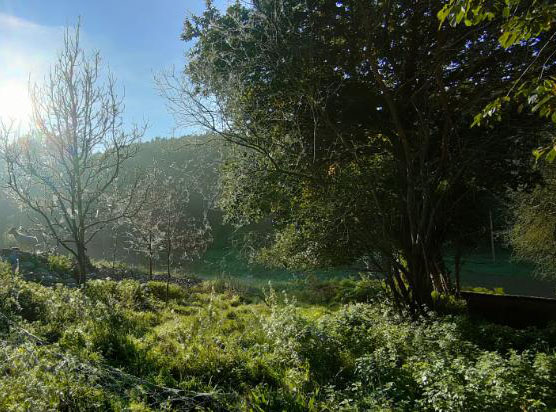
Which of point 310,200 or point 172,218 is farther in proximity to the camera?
point 172,218

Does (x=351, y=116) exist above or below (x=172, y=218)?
above

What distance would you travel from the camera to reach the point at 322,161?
784cm

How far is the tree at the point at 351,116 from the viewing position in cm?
685

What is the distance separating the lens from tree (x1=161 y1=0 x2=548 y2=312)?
22.5 ft

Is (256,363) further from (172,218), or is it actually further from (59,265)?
(59,265)

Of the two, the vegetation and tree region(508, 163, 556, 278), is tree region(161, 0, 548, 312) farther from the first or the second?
tree region(508, 163, 556, 278)

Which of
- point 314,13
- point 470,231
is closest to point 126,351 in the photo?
point 314,13

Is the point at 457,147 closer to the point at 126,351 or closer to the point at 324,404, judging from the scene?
the point at 324,404

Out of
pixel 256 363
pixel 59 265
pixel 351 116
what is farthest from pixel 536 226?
pixel 59 265

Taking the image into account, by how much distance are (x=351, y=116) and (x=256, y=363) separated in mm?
5438

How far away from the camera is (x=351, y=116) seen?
27.1 ft

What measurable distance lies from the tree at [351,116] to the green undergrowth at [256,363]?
1915 millimetres

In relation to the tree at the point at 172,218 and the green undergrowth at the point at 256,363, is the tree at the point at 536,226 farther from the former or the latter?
the tree at the point at 172,218

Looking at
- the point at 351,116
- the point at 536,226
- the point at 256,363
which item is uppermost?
the point at 351,116
